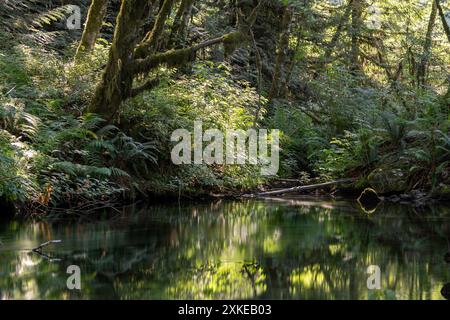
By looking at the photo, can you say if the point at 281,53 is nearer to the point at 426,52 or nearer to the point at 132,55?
the point at 426,52

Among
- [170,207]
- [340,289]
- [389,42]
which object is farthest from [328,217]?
[389,42]

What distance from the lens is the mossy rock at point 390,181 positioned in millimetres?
11602

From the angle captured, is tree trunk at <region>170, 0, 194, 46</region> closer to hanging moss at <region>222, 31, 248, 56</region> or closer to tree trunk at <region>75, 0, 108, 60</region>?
tree trunk at <region>75, 0, 108, 60</region>

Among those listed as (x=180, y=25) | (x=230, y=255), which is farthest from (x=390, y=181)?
(x=230, y=255)

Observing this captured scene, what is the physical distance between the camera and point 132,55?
986cm

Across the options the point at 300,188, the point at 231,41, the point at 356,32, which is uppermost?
the point at 356,32

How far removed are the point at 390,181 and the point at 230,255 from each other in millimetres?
6780

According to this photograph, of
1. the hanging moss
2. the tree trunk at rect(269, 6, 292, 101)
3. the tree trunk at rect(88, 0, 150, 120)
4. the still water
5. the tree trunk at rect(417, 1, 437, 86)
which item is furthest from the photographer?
the tree trunk at rect(269, 6, 292, 101)

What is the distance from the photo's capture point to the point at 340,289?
13.9ft

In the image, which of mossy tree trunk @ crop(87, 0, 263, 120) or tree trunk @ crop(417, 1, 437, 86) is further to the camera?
tree trunk @ crop(417, 1, 437, 86)

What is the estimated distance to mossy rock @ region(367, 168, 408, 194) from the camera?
11602 mm

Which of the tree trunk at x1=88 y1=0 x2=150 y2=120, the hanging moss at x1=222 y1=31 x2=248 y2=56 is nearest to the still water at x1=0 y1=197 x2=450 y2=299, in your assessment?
the tree trunk at x1=88 y1=0 x2=150 y2=120

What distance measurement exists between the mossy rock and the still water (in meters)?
2.56

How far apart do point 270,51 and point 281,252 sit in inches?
545
